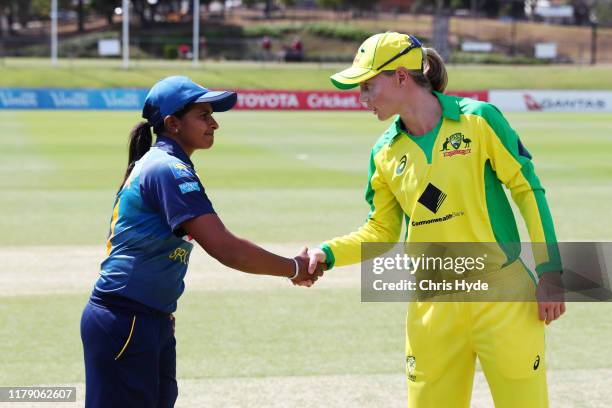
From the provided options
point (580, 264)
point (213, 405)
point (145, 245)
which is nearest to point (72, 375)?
point (213, 405)

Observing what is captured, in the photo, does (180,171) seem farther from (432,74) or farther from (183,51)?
(183,51)

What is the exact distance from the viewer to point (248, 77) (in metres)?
58.1

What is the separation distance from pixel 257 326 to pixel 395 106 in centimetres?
431

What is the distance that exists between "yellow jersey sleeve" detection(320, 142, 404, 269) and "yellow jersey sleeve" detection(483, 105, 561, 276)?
1.95 ft

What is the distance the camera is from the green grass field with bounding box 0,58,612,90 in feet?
178

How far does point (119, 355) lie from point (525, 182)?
2049 mm

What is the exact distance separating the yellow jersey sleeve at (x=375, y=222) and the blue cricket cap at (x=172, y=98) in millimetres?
876

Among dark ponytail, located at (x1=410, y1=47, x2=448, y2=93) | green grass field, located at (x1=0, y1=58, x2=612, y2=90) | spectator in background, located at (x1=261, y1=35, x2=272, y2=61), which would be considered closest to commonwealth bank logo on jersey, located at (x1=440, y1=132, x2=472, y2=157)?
dark ponytail, located at (x1=410, y1=47, x2=448, y2=93)

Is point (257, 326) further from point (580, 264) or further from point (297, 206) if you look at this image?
point (297, 206)

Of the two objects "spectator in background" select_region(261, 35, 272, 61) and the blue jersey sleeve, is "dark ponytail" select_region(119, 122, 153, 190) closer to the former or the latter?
the blue jersey sleeve

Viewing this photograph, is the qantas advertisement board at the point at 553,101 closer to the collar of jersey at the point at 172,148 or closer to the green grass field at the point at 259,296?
the green grass field at the point at 259,296

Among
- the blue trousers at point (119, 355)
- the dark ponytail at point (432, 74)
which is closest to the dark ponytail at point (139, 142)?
the blue trousers at point (119, 355)

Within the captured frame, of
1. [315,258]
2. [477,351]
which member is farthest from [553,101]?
[477,351]

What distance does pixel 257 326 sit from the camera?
28.7ft
